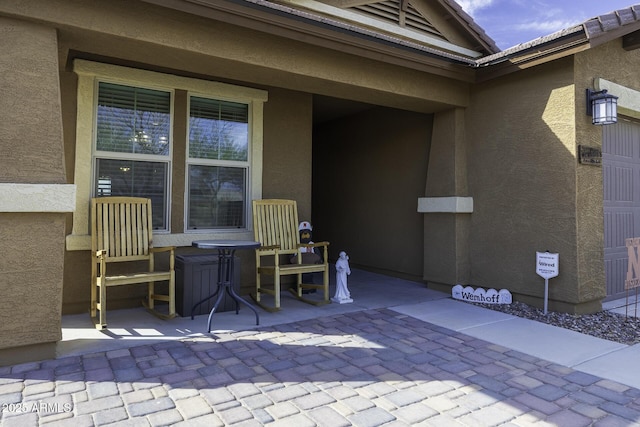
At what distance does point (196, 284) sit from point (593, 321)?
159 inches

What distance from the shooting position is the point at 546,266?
4.46m

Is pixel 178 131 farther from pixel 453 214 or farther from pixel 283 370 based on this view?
pixel 453 214

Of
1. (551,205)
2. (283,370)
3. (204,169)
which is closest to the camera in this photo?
(283,370)

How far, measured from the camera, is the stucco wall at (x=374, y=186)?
6.21 m

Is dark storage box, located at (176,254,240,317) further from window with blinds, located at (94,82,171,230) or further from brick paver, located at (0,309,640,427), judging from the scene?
brick paver, located at (0,309,640,427)

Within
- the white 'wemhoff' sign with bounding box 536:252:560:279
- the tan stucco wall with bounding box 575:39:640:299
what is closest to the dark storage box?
the white 'wemhoff' sign with bounding box 536:252:560:279

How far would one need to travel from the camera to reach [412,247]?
6246 millimetres

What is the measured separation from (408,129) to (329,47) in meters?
2.65

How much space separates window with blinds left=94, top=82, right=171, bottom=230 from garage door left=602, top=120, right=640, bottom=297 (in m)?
5.10

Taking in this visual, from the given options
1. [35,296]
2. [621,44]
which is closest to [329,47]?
[35,296]

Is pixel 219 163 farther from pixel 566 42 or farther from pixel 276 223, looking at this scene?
pixel 566 42

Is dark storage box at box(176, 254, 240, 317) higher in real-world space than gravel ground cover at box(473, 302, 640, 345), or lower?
higher

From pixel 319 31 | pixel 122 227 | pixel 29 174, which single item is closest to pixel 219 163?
pixel 122 227

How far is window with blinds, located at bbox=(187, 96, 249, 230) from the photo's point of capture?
15.8 feet
